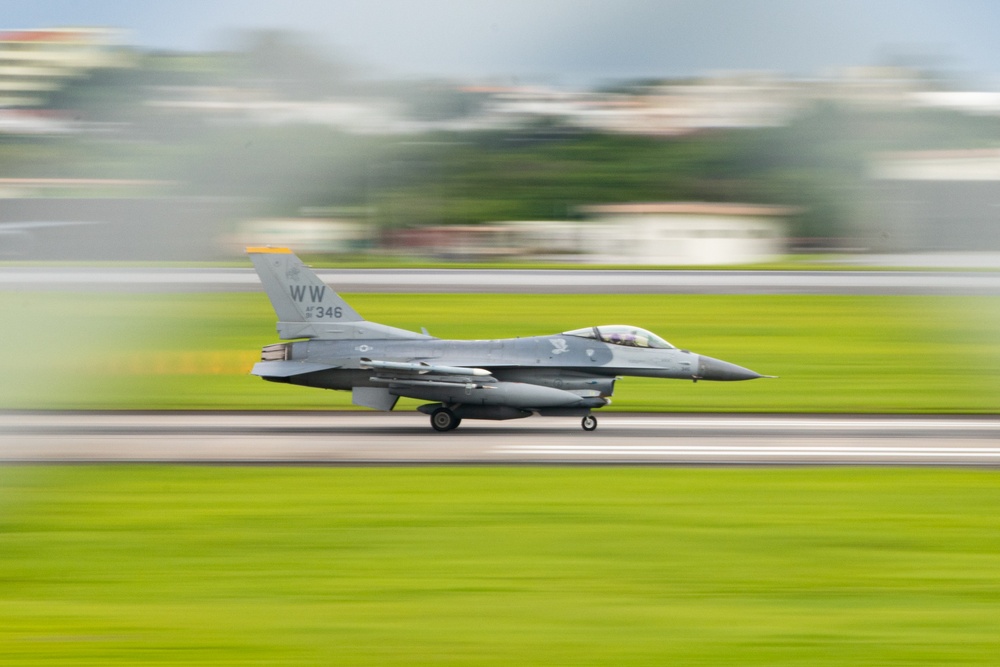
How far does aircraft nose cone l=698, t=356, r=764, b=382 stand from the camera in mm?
25845

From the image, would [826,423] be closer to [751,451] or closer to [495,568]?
[751,451]

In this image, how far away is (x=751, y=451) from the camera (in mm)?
22359

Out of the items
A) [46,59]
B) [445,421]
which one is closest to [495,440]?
[445,421]

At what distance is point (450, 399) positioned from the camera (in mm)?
24812

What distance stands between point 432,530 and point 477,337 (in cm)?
2143

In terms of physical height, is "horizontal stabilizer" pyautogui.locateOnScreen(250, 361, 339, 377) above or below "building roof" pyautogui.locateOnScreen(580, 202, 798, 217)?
below

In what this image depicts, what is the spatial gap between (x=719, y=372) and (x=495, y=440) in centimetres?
613

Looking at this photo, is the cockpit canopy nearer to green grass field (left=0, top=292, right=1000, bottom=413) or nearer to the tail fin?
green grass field (left=0, top=292, right=1000, bottom=413)

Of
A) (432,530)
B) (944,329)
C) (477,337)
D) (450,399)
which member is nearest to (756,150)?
(450,399)

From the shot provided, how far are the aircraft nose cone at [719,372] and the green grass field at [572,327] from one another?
273 cm

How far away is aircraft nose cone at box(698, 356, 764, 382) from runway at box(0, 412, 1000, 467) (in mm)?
1193

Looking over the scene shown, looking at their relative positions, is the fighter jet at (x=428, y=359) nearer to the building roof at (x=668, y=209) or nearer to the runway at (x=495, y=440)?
the runway at (x=495, y=440)

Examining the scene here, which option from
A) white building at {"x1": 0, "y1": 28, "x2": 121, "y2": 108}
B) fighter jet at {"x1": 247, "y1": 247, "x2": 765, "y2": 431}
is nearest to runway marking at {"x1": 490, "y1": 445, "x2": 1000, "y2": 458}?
fighter jet at {"x1": 247, "y1": 247, "x2": 765, "y2": 431}

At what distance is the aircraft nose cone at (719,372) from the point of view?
84.8 feet
